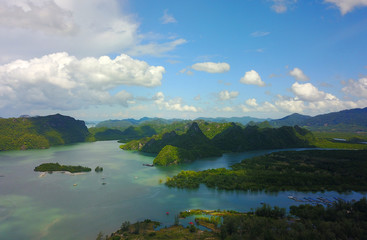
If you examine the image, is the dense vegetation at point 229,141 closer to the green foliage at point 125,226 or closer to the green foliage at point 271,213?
the green foliage at point 271,213

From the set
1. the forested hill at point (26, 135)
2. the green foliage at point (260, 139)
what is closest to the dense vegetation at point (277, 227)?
the green foliage at point (260, 139)

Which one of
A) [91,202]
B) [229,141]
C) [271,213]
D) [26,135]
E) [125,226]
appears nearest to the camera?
[125,226]

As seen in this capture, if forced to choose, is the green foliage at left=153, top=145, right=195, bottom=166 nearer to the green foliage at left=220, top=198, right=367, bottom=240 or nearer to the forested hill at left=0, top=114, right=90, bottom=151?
the green foliage at left=220, top=198, right=367, bottom=240

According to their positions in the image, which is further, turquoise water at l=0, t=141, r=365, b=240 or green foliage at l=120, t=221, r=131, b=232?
turquoise water at l=0, t=141, r=365, b=240

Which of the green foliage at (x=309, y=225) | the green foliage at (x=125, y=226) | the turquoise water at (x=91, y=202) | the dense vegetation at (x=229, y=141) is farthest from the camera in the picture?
the dense vegetation at (x=229, y=141)

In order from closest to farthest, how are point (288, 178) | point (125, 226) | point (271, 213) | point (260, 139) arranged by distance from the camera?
1. point (125, 226)
2. point (271, 213)
3. point (288, 178)
4. point (260, 139)

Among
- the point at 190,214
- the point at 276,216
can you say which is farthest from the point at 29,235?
the point at 276,216

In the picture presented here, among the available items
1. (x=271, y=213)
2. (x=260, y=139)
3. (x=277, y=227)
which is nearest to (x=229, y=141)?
(x=260, y=139)

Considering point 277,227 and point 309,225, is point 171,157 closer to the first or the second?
point 277,227

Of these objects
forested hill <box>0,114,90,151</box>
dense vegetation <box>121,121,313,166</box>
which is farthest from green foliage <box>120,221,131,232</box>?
forested hill <box>0,114,90,151</box>
